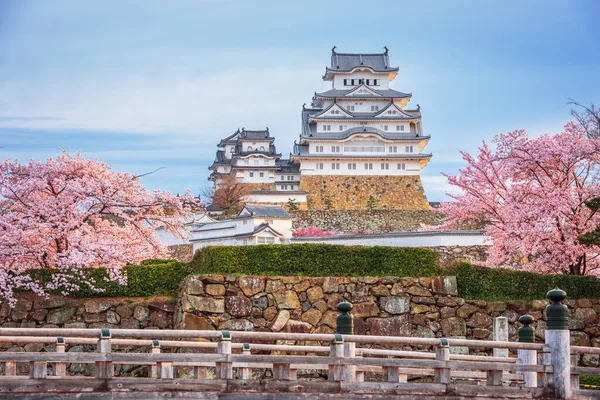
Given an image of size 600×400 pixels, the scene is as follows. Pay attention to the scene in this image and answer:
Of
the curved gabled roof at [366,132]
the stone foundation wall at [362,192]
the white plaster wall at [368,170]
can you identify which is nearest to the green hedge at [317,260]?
the stone foundation wall at [362,192]

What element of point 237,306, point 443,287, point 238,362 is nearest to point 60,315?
point 237,306

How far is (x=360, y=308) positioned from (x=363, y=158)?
148 feet

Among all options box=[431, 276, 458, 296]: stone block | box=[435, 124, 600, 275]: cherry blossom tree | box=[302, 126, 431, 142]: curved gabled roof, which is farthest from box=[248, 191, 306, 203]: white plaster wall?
box=[431, 276, 458, 296]: stone block

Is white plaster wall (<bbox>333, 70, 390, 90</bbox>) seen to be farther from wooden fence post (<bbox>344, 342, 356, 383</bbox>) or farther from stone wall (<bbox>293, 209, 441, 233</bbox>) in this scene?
wooden fence post (<bbox>344, 342, 356, 383</bbox>)

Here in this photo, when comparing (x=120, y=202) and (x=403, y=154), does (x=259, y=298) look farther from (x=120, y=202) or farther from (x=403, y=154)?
(x=403, y=154)

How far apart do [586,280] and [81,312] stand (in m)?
13.0

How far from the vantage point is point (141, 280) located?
926 inches

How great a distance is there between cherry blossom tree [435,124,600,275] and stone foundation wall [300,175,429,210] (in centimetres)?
3601

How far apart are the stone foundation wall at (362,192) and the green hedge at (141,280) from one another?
42331 millimetres

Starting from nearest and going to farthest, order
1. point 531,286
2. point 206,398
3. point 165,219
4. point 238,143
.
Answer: point 206,398 → point 531,286 → point 165,219 → point 238,143

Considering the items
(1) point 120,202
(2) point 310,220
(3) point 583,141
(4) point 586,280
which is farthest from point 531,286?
(2) point 310,220

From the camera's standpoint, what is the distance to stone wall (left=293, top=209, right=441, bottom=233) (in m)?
62.4

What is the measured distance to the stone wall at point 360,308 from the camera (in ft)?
71.9

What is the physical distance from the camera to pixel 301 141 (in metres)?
68.8
